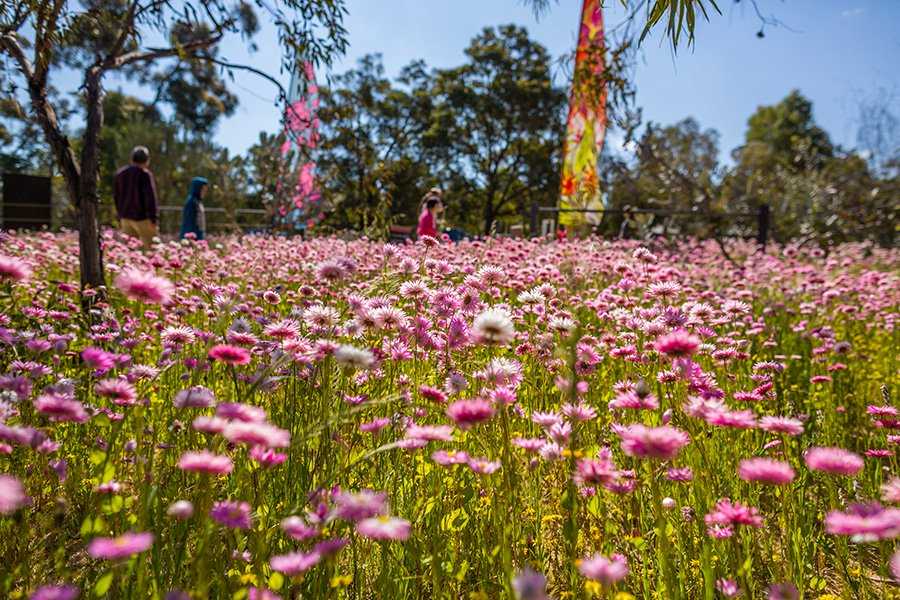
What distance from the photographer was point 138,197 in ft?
26.8

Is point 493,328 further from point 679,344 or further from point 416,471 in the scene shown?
point 416,471

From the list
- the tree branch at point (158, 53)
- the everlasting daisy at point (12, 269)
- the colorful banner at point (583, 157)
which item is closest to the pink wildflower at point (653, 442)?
the everlasting daisy at point (12, 269)

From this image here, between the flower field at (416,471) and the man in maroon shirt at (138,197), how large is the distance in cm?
546

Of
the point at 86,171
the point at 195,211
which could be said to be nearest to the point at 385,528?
the point at 86,171

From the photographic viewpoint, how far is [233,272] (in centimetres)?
462

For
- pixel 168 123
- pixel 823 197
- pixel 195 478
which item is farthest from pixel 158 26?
pixel 168 123

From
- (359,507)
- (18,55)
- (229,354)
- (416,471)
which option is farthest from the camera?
(18,55)

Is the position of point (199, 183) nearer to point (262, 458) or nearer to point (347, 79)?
point (262, 458)

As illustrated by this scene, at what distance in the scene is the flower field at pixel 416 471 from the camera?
111 centimetres

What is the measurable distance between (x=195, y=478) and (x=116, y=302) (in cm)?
339

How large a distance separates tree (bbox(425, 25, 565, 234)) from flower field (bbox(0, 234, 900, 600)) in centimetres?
2554

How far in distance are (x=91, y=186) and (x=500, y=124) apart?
2582 centimetres

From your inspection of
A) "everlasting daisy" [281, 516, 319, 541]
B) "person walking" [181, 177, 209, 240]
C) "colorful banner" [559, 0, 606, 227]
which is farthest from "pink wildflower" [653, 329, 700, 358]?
"colorful banner" [559, 0, 606, 227]

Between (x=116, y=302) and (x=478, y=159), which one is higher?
(x=478, y=159)
